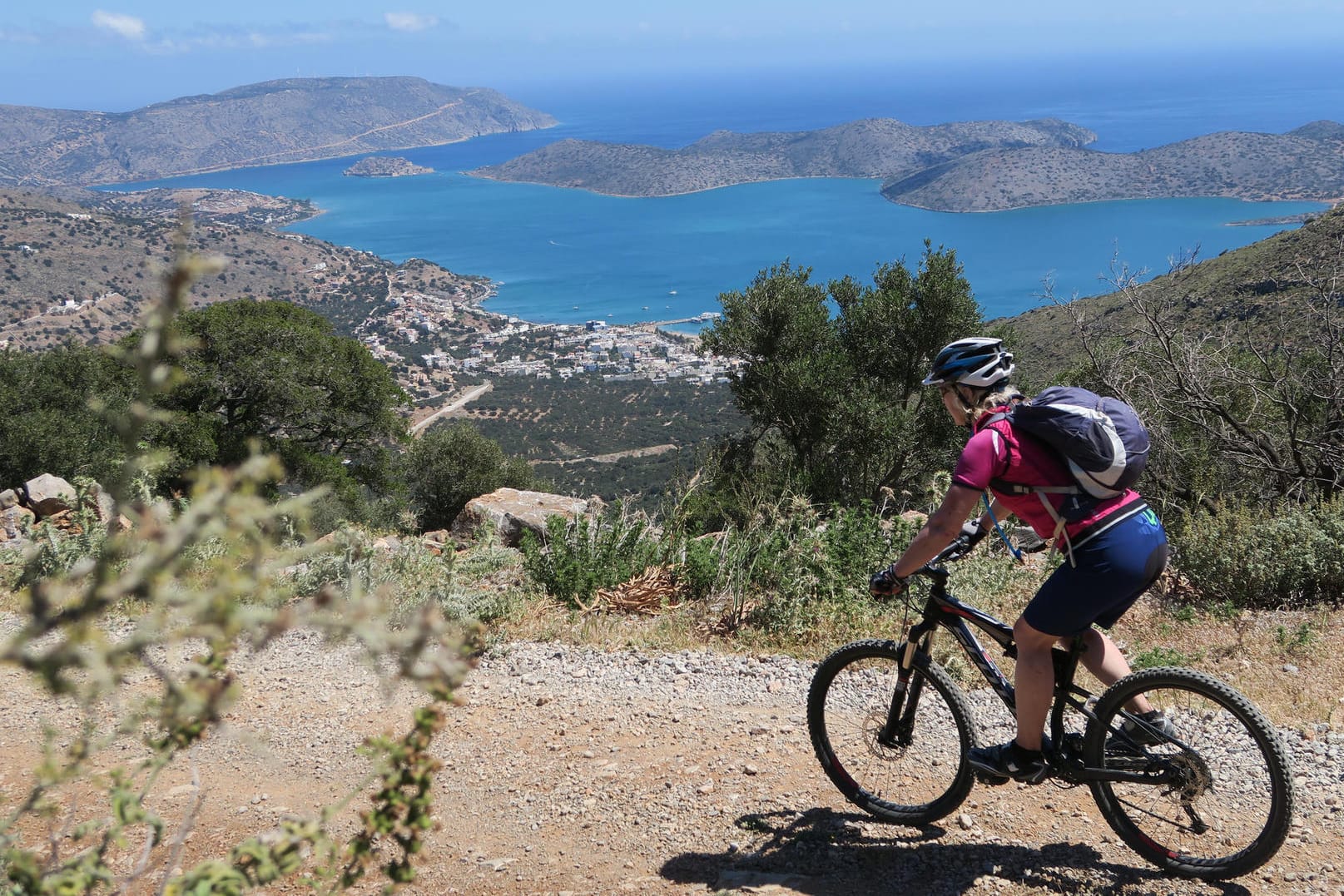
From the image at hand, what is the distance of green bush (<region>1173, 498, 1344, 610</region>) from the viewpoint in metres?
5.77

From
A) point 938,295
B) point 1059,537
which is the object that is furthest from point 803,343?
point 1059,537

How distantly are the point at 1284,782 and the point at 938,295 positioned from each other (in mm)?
12177

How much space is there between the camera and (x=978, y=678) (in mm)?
4711

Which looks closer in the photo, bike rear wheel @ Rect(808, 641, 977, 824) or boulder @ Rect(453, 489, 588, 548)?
bike rear wheel @ Rect(808, 641, 977, 824)

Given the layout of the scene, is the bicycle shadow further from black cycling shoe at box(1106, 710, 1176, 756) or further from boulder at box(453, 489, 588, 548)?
boulder at box(453, 489, 588, 548)

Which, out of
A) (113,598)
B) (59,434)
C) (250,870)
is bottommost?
(59,434)

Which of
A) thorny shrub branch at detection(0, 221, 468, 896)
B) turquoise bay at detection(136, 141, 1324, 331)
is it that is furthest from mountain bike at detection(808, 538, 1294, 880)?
turquoise bay at detection(136, 141, 1324, 331)

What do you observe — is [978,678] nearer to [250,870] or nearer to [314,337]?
[250,870]

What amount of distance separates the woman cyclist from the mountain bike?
0.10 metres

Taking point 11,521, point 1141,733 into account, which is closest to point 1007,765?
point 1141,733

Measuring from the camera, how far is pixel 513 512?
948cm

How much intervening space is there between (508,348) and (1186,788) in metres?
73.7

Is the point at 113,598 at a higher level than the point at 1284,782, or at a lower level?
higher

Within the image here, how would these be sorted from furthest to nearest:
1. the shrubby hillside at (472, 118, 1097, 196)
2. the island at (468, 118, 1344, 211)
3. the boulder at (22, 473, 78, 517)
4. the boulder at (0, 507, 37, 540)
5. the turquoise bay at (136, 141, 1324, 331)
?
the shrubby hillside at (472, 118, 1097, 196) < the island at (468, 118, 1344, 211) < the turquoise bay at (136, 141, 1324, 331) < the boulder at (22, 473, 78, 517) < the boulder at (0, 507, 37, 540)
